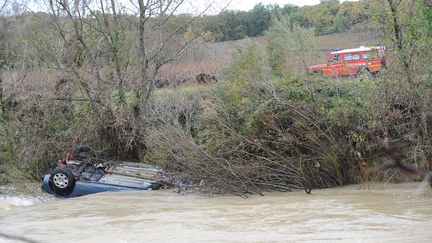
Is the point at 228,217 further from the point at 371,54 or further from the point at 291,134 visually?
the point at 371,54

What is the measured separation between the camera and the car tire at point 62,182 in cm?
1406

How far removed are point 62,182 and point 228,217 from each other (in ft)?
17.7

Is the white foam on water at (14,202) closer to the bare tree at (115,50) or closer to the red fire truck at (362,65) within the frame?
the bare tree at (115,50)

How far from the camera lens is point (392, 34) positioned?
14453mm

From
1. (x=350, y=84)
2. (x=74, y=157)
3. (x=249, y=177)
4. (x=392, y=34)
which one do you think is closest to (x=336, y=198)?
(x=249, y=177)

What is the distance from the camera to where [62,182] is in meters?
14.1

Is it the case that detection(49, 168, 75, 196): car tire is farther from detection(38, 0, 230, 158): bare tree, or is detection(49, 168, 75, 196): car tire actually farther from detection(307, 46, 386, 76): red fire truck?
detection(307, 46, 386, 76): red fire truck

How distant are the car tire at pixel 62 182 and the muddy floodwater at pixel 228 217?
336mm

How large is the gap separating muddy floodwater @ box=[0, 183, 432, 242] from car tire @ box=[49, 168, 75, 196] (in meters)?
0.34

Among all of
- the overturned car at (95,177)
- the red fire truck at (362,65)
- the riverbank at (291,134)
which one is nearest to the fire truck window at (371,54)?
the red fire truck at (362,65)

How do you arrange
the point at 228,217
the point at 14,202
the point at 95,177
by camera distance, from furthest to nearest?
the point at 95,177
the point at 14,202
the point at 228,217

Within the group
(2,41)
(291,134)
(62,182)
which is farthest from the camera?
(2,41)

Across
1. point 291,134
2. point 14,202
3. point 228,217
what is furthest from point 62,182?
point 291,134

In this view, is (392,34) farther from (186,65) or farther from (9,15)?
(9,15)
